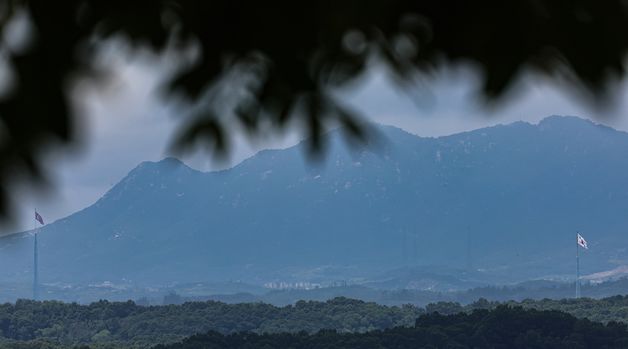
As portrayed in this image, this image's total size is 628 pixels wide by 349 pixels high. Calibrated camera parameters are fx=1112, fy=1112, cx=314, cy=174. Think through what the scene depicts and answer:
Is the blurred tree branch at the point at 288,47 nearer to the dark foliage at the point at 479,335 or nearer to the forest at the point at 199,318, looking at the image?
the dark foliage at the point at 479,335

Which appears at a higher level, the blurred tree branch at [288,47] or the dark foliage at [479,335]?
the blurred tree branch at [288,47]

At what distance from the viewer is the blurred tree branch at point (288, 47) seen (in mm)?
2205

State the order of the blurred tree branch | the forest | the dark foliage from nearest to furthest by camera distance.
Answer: the blurred tree branch, the dark foliage, the forest

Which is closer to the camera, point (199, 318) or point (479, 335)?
point (479, 335)

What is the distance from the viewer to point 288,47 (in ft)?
7.66

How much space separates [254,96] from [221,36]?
0.24 metres

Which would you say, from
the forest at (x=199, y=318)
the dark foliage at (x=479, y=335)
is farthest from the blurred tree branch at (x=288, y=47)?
the forest at (x=199, y=318)

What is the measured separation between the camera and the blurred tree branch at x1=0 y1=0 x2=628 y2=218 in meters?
2.21

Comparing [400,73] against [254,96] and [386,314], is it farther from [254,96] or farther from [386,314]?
[386,314]

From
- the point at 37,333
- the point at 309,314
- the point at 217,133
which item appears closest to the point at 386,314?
the point at 309,314

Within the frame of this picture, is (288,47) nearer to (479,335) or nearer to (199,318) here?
(479,335)

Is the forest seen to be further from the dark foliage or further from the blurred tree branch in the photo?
the blurred tree branch

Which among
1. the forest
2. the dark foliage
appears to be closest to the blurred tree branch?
the dark foliage

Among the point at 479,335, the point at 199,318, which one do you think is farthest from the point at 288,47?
the point at 199,318
